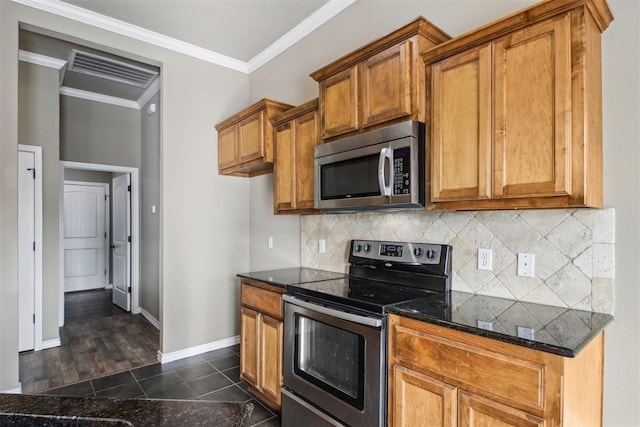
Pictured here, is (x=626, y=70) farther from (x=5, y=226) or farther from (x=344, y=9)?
(x=5, y=226)

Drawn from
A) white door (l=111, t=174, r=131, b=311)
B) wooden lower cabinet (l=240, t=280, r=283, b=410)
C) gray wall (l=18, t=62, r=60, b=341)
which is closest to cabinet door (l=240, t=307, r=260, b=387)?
wooden lower cabinet (l=240, t=280, r=283, b=410)

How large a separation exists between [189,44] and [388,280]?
9.87 ft

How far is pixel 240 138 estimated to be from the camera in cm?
345

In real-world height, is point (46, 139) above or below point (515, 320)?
above

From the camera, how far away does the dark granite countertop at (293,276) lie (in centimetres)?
247

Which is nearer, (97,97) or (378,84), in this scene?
(378,84)

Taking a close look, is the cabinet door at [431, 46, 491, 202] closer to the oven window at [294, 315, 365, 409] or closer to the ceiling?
the oven window at [294, 315, 365, 409]

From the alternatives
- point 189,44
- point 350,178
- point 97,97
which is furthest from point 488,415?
point 97,97

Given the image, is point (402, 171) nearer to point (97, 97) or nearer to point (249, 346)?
point (249, 346)

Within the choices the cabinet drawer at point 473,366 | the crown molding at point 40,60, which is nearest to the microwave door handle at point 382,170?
the cabinet drawer at point 473,366

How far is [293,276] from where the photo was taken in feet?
8.90

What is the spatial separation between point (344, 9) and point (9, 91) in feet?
8.67

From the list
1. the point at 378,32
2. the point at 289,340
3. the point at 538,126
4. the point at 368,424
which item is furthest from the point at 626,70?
the point at 289,340

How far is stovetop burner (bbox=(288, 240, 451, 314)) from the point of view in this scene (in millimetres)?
1922
